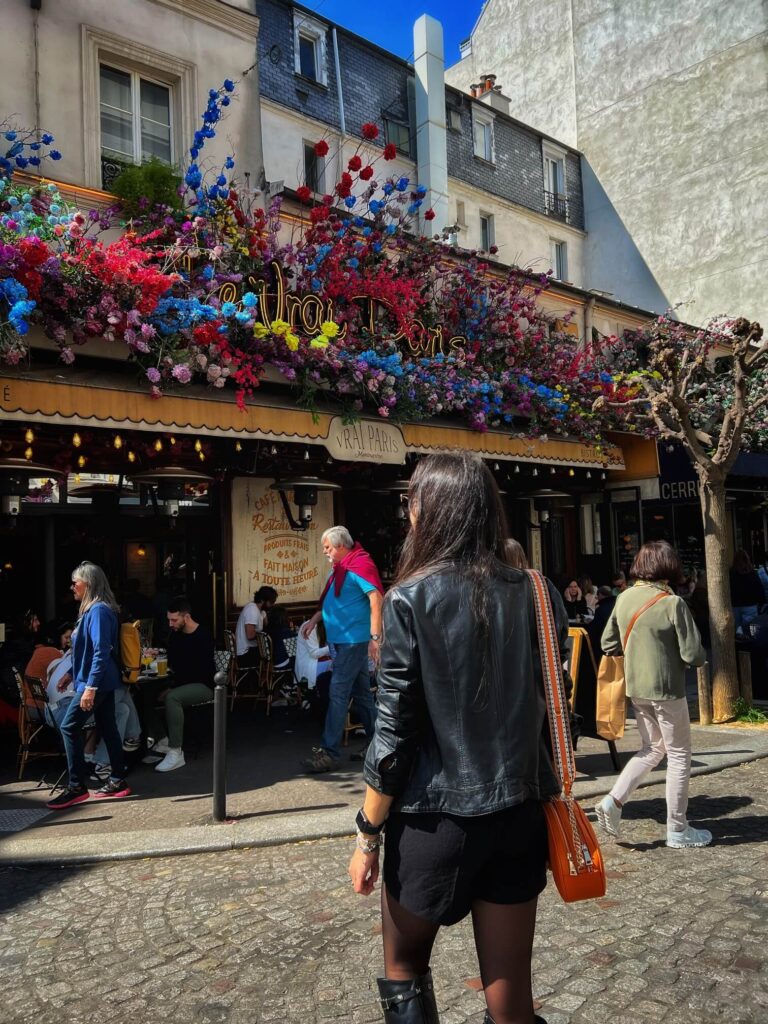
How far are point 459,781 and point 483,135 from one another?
19.6 m

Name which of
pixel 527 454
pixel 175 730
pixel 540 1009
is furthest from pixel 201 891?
pixel 527 454

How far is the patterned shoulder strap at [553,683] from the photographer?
2.09 m

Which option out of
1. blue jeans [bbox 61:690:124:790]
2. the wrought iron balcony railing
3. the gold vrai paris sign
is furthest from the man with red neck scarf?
the wrought iron balcony railing

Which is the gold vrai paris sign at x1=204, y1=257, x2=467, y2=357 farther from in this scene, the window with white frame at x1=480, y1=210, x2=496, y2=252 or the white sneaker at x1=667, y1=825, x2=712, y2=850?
the window with white frame at x1=480, y1=210, x2=496, y2=252

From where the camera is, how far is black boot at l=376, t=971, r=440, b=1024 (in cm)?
195

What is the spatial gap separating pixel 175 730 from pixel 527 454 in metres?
6.05

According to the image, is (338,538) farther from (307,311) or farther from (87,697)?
(307,311)

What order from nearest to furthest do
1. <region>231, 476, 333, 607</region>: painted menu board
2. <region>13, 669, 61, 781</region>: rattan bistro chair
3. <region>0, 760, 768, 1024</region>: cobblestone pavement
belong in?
<region>0, 760, 768, 1024</region>: cobblestone pavement, <region>13, 669, 61, 781</region>: rattan bistro chair, <region>231, 476, 333, 607</region>: painted menu board

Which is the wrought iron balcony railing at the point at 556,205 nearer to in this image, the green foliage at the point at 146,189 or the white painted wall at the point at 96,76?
the white painted wall at the point at 96,76

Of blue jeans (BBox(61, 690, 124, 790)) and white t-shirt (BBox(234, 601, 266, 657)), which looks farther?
white t-shirt (BBox(234, 601, 266, 657))

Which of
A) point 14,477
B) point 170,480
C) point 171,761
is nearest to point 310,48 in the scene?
point 170,480

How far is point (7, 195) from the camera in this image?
6820mm

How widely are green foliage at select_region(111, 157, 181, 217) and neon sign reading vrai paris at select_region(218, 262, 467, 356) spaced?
1.27 metres

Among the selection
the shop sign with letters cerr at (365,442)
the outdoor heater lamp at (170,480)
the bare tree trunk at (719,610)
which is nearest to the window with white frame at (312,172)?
the shop sign with letters cerr at (365,442)
